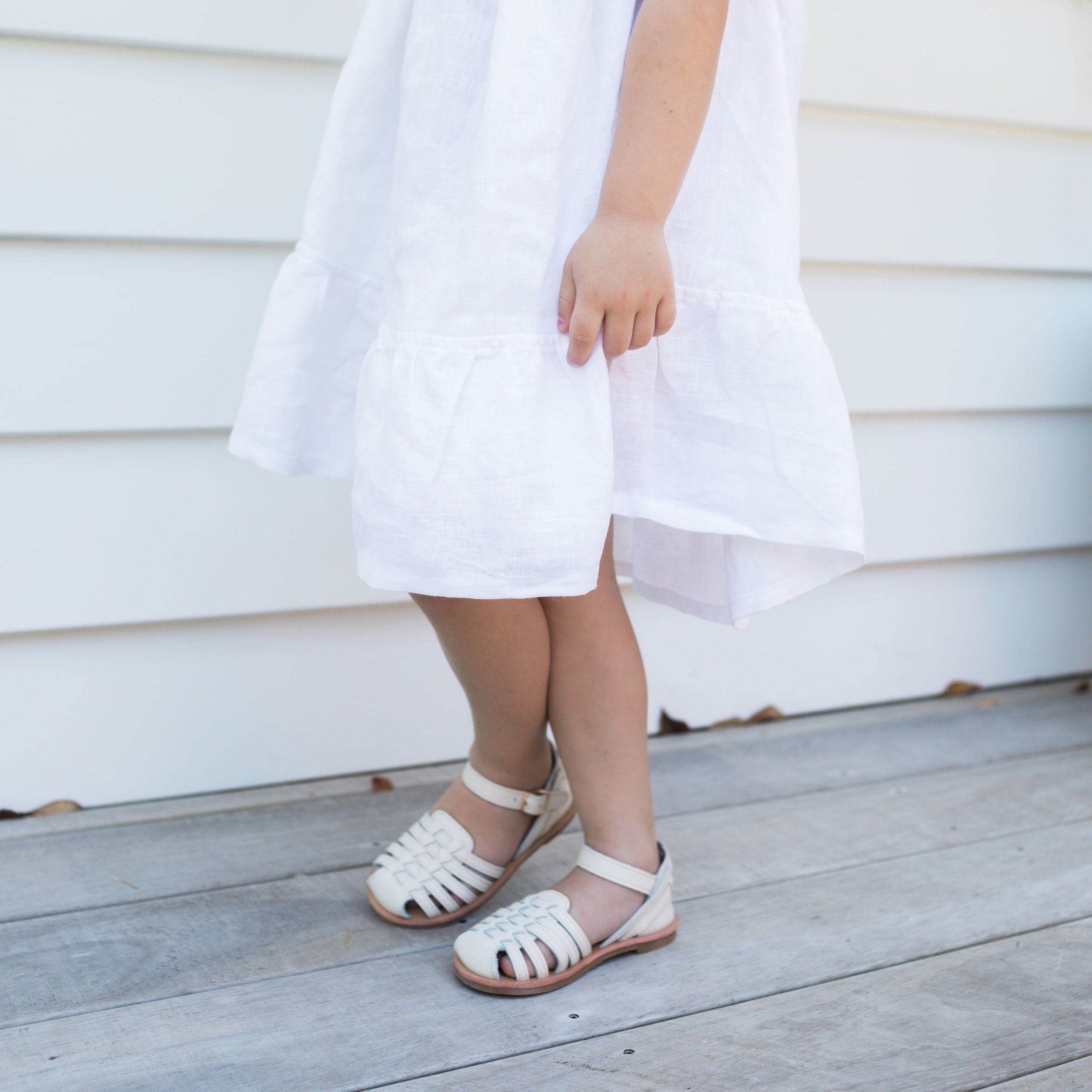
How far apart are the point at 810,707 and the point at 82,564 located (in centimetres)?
110

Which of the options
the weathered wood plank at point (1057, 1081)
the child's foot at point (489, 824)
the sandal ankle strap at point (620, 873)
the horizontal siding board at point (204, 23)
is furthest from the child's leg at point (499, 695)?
the horizontal siding board at point (204, 23)

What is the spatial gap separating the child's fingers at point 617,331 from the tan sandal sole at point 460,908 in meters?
0.50

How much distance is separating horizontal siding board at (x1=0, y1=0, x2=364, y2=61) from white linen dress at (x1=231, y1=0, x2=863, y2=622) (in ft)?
1.17

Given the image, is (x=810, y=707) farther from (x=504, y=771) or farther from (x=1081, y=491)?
(x=504, y=771)

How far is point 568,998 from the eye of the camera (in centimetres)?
97

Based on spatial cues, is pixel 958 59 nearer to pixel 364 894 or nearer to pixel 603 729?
pixel 603 729

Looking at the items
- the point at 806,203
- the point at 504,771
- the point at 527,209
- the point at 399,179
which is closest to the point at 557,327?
the point at 527,209

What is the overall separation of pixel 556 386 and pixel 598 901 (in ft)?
1.61

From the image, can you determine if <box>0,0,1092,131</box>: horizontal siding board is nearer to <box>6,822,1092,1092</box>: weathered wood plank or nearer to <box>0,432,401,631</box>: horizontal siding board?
<box>0,432,401,631</box>: horizontal siding board

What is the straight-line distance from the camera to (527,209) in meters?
0.84

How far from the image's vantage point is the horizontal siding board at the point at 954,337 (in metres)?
1.67

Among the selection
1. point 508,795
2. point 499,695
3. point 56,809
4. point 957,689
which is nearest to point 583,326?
point 499,695

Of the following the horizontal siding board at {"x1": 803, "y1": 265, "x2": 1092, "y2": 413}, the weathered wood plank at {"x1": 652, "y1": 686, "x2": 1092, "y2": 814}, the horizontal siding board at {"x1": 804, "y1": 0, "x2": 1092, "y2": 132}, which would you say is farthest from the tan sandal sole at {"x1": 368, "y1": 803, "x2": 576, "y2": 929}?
the horizontal siding board at {"x1": 804, "y1": 0, "x2": 1092, "y2": 132}

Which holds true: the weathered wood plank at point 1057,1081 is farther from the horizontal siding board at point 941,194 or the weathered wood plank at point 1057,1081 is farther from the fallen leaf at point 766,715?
the horizontal siding board at point 941,194
